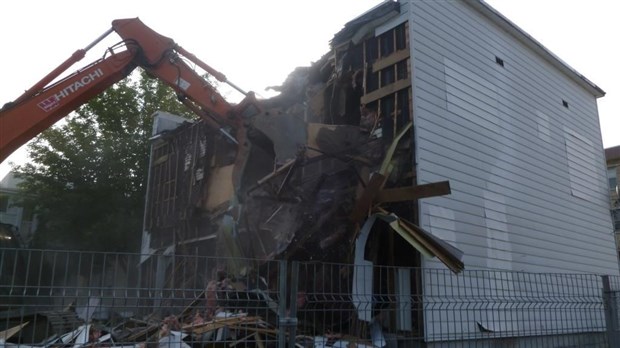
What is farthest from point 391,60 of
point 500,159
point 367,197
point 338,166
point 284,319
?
point 284,319

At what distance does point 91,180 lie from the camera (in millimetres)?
22984

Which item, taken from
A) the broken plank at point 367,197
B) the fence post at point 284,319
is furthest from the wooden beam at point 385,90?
the fence post at point 284,319

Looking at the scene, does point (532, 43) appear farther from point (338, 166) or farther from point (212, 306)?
point (212, 306)

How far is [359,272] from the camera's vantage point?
6.58 metres

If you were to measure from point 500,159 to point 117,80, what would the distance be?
8024 millimetres

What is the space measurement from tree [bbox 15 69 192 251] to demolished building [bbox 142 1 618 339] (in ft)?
35.1

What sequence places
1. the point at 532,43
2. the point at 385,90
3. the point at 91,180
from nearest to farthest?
1. the point at 385,90
2. the point at 532,43
3. the point at 91,180

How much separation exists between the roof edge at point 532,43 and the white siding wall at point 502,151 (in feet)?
0.51

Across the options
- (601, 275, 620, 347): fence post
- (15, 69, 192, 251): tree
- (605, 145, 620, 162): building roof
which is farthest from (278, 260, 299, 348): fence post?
(605, 145, 620, 162): building roof

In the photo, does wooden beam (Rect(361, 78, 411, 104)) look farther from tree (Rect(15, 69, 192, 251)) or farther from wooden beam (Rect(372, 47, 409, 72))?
tree (Rect(15, 69, 192, 251))

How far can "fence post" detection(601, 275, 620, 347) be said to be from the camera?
7.14 metres

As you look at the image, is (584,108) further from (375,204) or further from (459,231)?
(375,204)

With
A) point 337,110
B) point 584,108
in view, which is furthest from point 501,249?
point 584,108

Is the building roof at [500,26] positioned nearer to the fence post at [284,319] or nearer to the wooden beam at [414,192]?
the wooden beam at [414,192]
